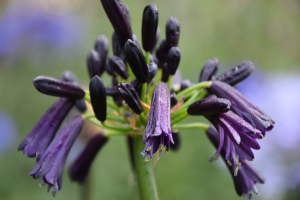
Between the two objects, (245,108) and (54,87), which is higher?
(54,87)

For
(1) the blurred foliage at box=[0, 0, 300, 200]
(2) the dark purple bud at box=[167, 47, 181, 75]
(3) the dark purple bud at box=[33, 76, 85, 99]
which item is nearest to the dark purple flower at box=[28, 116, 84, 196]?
(3) the dark purple bud at box=[33, 76, 85, 99]

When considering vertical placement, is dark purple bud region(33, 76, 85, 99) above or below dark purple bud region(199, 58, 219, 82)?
above

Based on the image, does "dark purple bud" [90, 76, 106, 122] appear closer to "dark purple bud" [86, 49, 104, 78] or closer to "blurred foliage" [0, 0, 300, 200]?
"dark purple bud" [86, 49, 104, 78]

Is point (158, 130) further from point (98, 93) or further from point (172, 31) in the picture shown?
point (172, 31)

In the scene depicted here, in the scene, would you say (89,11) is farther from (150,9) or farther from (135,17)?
(150,9)

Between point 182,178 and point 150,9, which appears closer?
point 150,9

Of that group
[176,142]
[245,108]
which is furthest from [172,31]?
[176,142]

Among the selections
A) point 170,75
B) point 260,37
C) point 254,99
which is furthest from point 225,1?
point 170,75
